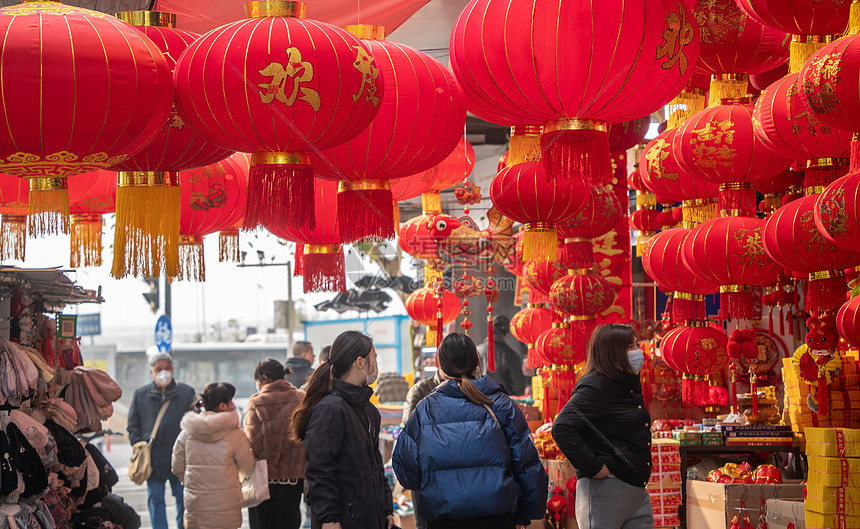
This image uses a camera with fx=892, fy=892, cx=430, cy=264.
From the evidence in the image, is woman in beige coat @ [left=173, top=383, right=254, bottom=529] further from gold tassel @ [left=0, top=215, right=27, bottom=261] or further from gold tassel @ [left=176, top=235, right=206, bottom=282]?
gold tassel @ [left=0, top=215, right=27, bottom=261]

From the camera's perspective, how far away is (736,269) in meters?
3.86

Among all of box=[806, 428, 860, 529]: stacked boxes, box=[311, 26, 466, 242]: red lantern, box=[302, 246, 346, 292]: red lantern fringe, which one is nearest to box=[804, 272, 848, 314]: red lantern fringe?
box=[806, 428, 860, 529]: stacked boxes

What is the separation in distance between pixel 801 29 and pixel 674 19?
0.55m

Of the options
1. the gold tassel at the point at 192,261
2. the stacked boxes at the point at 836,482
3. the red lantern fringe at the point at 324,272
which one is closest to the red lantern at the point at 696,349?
the stacked boxes at the point at 836,482

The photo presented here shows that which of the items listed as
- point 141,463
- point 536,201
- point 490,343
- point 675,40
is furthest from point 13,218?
point 490,343

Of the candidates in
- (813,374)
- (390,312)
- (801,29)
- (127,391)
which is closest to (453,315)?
(813,374)

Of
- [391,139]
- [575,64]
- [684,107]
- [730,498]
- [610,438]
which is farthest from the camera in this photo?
[730,498]

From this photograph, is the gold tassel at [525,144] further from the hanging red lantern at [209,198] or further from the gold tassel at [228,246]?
the gold tassel at [228,246]

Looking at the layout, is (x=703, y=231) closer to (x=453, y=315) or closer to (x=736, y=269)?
(x=736, y=269)

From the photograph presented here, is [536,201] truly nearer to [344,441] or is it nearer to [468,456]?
[468,456]

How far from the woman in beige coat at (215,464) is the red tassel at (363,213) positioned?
2308mm

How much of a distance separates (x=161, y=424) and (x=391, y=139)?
4.22 meters

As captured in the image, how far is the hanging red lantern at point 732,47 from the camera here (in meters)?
3.66

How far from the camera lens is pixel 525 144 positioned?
3293 millimetres
